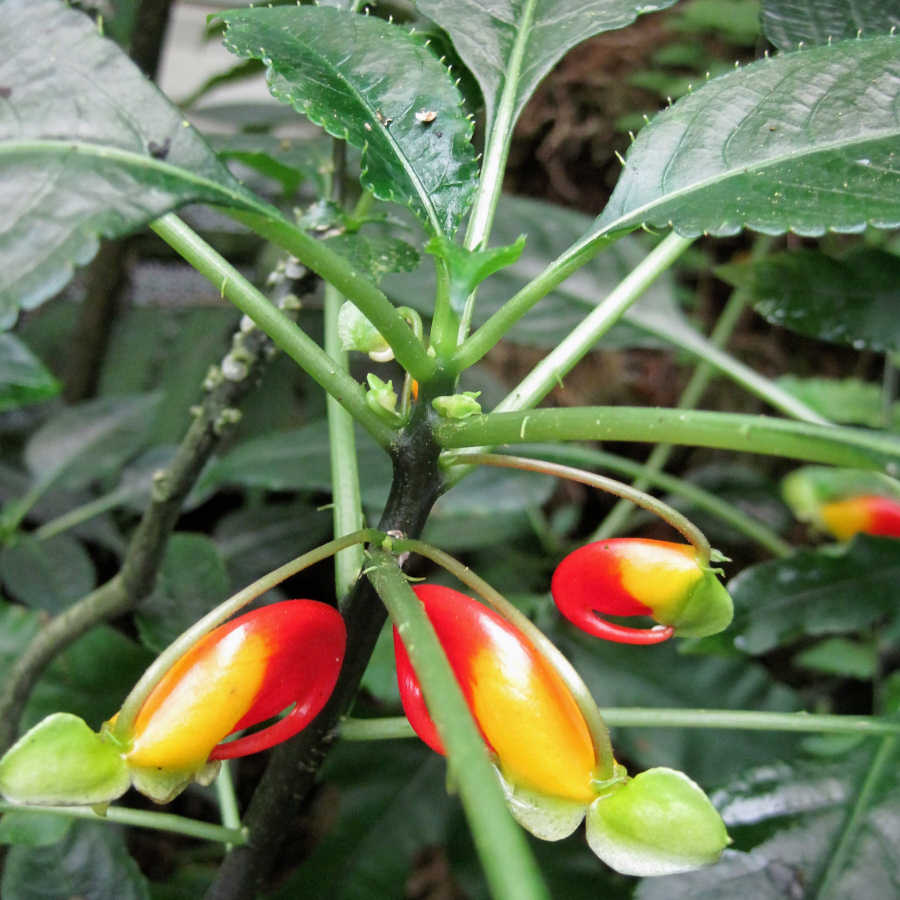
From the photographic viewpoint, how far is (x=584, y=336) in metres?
0.42

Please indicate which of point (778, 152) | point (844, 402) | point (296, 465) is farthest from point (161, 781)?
point (844, 402)

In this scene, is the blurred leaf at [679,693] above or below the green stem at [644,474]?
below

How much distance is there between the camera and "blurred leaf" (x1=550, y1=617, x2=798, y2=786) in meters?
0.85

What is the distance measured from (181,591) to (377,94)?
417 millimetres

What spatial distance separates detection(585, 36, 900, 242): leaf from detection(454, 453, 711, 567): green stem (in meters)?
0.12

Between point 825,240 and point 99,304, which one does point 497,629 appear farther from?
point 825,240

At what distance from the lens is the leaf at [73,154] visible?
0.98ft

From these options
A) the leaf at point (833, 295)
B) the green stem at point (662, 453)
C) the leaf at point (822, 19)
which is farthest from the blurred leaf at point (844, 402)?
the leaf at point (822, 19)

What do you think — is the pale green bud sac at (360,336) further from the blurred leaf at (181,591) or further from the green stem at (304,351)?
the blurred leaf at (181,591)

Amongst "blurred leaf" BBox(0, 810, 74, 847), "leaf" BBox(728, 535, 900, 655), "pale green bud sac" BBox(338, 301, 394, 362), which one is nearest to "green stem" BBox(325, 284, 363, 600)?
"pale green bud sac" BBox(338, 301, 394, 362)

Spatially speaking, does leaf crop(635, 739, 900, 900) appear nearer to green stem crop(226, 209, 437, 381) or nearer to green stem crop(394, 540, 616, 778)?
green stem crop(394, 540, 616, 778)

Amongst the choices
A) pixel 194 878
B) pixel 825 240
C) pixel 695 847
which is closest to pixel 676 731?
pixel 194 878

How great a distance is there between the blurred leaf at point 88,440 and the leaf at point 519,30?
1.94 ft

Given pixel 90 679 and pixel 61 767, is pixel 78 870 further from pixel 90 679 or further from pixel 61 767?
pixel 61 767
